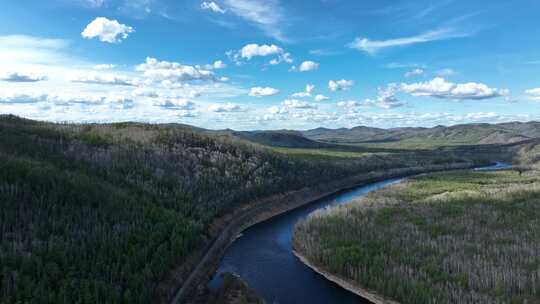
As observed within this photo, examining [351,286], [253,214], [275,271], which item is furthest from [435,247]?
[253,214]

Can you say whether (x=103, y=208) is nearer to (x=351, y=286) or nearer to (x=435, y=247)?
(x=351, y=286)

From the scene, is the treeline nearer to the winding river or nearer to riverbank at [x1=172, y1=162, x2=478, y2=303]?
riverbank at [x1=172, y1=162, x2=478, y2=303]

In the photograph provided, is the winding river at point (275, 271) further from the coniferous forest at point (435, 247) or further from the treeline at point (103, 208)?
the treeline at point (103, 208)

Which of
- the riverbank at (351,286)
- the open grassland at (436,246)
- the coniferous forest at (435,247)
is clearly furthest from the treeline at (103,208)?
the open grassland at (436,246)

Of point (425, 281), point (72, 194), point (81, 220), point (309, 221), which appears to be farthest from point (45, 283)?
point (309, 221)

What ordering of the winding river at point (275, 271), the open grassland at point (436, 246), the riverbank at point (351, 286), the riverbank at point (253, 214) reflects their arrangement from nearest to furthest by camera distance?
the open grassland at point (436, 246)
the riverbank at point (351, 286)
the winding river at point (275, 271)
the riverbank at point (253, 214)

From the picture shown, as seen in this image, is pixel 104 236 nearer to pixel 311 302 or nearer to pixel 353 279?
pixel 311 302

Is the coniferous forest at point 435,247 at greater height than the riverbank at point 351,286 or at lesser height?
greater
